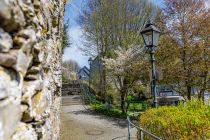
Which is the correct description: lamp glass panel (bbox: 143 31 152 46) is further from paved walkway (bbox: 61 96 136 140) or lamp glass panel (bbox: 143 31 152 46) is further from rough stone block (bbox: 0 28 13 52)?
rough stone block (bbox: 0 28 13 52)

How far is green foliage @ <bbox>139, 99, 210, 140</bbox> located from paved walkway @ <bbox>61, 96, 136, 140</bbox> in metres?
4.28

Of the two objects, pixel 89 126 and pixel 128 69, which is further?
pixel 128 69

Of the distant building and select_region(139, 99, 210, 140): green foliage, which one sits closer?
select_region(139, 99, 210, 140): green foliage

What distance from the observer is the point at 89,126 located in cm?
1305

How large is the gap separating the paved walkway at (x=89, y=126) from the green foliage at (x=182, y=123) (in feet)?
14.0

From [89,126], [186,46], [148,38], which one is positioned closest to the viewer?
[148,38]

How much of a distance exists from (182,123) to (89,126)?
26.1 ft

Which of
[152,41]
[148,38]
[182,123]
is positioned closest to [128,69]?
[148,38]

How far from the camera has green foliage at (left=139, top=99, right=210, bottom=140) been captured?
5.29 metres

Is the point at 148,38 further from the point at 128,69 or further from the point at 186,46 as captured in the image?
the point at 128,69

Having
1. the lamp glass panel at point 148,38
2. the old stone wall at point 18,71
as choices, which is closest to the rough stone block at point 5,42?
the old stone wall at point 18,71

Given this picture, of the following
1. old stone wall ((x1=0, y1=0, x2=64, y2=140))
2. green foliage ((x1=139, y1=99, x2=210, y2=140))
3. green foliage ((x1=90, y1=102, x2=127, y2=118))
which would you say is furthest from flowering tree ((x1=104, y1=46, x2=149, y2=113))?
old stone wall ((x1=0, y1=0, x2=64, y2=140))

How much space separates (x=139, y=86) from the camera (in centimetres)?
1920

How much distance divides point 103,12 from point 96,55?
3.35 meters
